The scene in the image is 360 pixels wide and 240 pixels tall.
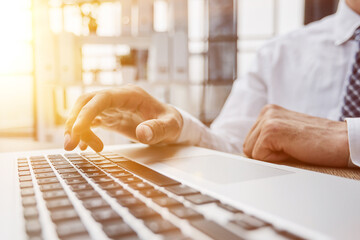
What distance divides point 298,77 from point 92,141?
72cm

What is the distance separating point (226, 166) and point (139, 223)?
24 cm

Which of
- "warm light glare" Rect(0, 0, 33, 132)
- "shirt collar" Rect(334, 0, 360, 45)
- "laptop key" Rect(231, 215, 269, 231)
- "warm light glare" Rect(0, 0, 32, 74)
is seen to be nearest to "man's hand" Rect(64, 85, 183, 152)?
"laptop key" Rect(231, 215, 269, 231)

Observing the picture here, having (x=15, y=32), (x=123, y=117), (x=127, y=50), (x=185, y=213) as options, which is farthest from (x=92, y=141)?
(x=15, y=32)

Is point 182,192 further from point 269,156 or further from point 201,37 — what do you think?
point 201,37

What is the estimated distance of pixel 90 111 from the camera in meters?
0.55

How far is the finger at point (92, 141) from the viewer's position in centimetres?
55

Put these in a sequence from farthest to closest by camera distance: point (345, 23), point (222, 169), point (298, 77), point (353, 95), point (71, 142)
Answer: point (298, 77) < point (345, 23) < point (353, 95) < point (71, 142) < point (222, 169)

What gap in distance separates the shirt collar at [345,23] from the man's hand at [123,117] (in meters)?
0.54

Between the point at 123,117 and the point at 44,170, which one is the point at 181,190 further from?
the point at 123,117

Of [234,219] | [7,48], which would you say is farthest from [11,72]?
[234,219]

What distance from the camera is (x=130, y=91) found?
0.65 meters

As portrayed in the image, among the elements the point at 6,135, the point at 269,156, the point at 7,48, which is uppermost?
the point at 7,48

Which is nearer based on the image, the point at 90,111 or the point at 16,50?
the point at 90,111

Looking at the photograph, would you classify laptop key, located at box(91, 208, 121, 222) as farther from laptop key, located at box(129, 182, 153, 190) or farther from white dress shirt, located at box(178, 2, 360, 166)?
white dress shirt, located at box(178, 2, 360, 166)
